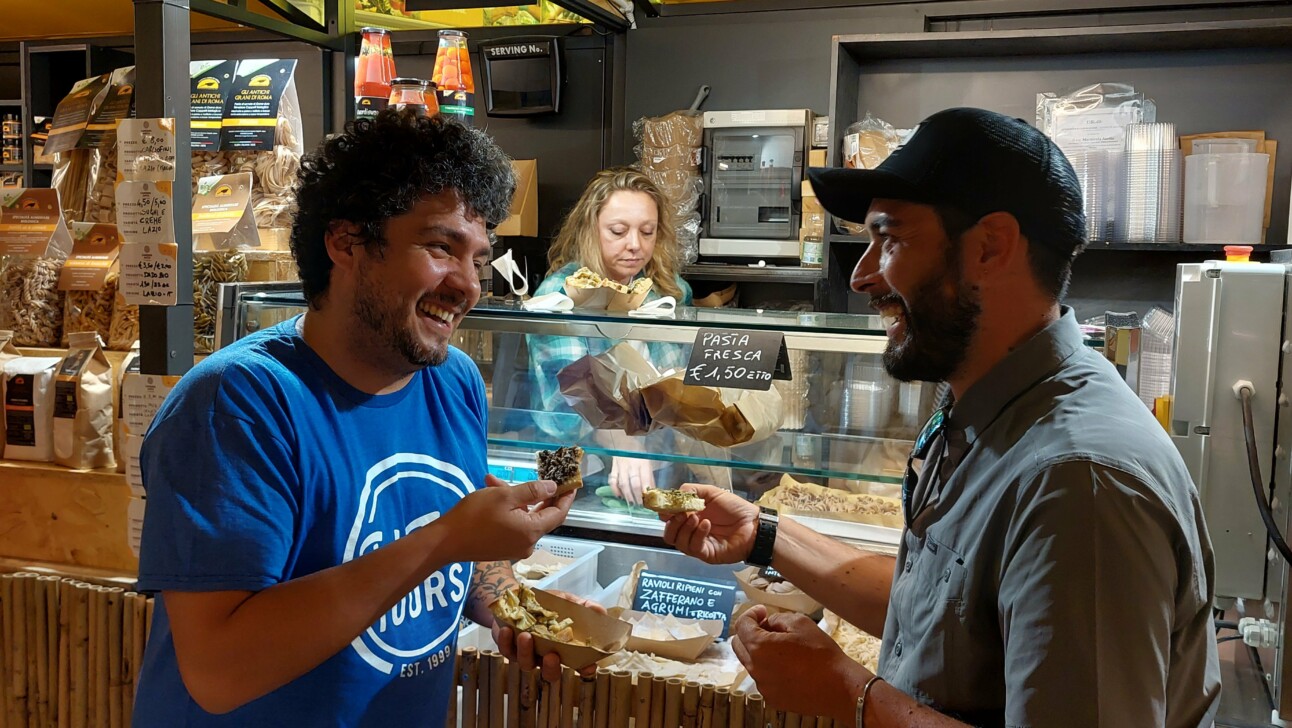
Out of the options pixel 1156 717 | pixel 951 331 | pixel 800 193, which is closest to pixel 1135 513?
pixel 1156 717

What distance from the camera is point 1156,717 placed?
105 cm

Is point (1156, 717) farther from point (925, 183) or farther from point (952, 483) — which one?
point (925, 183)

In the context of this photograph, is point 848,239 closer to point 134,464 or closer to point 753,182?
point 753,182

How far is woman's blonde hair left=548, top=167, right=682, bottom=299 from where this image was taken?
381 cm

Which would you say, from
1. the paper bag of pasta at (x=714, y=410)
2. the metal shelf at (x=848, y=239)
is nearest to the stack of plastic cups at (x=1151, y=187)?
the metal shelf at (x=848, y=239)

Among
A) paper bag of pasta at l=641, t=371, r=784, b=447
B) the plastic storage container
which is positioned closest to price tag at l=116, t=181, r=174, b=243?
paper bag of pasta at l=641, t=371, r=784, b=447

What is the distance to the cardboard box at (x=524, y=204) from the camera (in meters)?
4.77

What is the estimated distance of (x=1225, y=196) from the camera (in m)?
3.72

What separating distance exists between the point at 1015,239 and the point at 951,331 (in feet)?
0.46

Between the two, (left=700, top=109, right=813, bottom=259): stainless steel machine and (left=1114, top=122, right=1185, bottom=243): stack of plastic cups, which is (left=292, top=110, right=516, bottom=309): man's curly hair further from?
(left=700, top=109, right=813, bottom=259): stainless steel machine

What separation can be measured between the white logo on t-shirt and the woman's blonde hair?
2.34m

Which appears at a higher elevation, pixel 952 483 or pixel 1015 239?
pixel 1015 239

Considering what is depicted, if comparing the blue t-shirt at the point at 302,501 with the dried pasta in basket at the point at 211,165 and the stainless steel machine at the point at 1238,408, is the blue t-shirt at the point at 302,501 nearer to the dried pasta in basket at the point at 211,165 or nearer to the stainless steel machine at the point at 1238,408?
the dried pasta in basket at the point at 211,165

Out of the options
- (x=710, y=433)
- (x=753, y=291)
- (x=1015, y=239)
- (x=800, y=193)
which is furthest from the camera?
(x=753, y=291)
